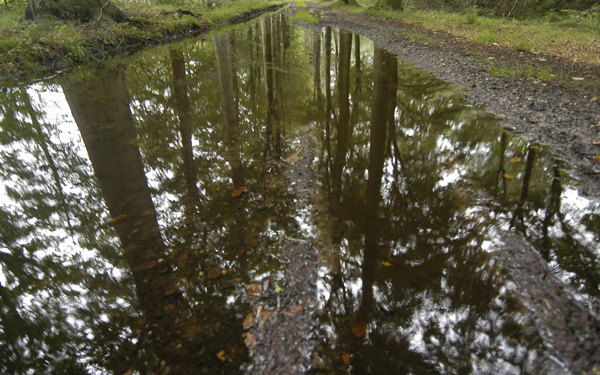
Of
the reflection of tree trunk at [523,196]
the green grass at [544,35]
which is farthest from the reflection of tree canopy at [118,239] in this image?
the green grass at [544,35]

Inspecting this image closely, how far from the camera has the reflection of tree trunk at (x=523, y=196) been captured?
2.48 metres

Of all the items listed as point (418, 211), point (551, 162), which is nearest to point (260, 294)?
point (418, 211)

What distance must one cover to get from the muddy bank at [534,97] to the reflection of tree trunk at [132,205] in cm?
356

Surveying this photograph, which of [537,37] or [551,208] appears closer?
[551,208]

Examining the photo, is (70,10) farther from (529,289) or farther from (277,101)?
Result: (529,289)

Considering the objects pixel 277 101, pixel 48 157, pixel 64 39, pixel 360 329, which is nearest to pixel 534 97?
pixel 277 101

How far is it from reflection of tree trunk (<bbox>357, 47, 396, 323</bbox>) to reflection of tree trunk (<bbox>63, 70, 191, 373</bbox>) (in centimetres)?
113

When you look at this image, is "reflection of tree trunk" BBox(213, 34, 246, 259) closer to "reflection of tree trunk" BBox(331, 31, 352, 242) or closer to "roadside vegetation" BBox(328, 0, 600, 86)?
"reflection of tree trunk" BBox(331, 31, 352, 242)

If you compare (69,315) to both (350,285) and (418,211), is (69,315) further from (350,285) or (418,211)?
(418,211)

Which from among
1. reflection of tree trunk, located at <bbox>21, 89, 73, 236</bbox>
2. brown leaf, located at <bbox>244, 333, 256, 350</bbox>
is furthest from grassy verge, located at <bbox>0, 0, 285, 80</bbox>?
brown leaf, located at <bbox>244, 333, 256, 350</bbox>

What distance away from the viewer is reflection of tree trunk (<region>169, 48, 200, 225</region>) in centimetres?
301

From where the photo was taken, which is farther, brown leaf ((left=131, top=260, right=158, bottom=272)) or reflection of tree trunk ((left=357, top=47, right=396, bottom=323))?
brown leaf ((left=131, top=260, right=158, bottom=272))

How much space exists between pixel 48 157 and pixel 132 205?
1957 mm

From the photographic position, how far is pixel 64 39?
27.0ft
